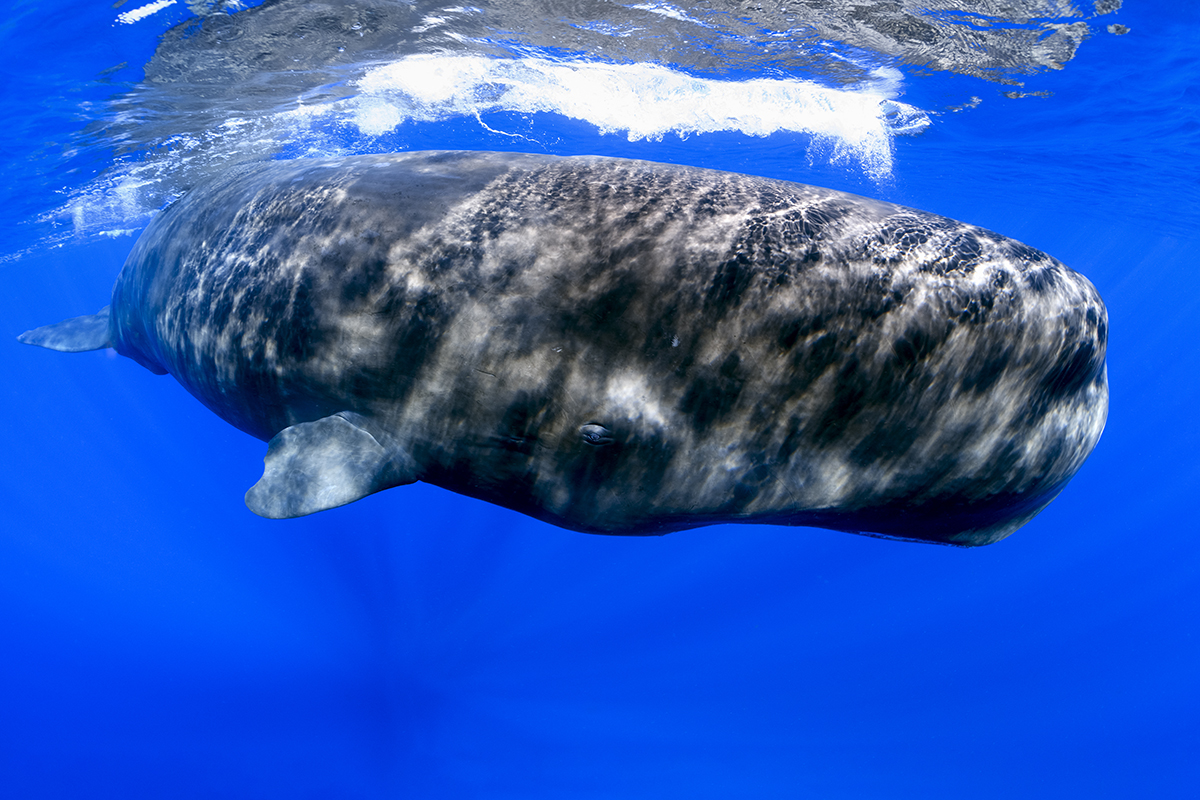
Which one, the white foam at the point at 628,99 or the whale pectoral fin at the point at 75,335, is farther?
the white foam at the point at 628,99

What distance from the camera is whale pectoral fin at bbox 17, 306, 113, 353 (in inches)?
312

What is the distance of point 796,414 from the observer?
270 cm

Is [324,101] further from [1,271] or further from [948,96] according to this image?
[1,271]

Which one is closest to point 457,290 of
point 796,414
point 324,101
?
point 796,414

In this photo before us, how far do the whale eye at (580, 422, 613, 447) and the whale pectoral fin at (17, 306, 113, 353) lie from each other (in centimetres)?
773

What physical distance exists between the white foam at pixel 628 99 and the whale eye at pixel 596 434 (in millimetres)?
12900

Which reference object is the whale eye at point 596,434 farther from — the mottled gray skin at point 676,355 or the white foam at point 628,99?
the white foam at point 628,99

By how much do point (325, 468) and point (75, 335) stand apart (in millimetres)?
7729

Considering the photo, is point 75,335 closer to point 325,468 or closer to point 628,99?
point 325,468

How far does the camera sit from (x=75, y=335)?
8.24m

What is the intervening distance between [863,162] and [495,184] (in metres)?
23.0

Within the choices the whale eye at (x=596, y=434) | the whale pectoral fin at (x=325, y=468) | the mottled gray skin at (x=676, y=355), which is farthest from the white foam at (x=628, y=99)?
the whale eye at (x=596, y=434)

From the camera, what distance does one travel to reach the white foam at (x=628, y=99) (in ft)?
45.4

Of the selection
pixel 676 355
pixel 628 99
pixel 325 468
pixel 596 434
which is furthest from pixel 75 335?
pixel 628 99
